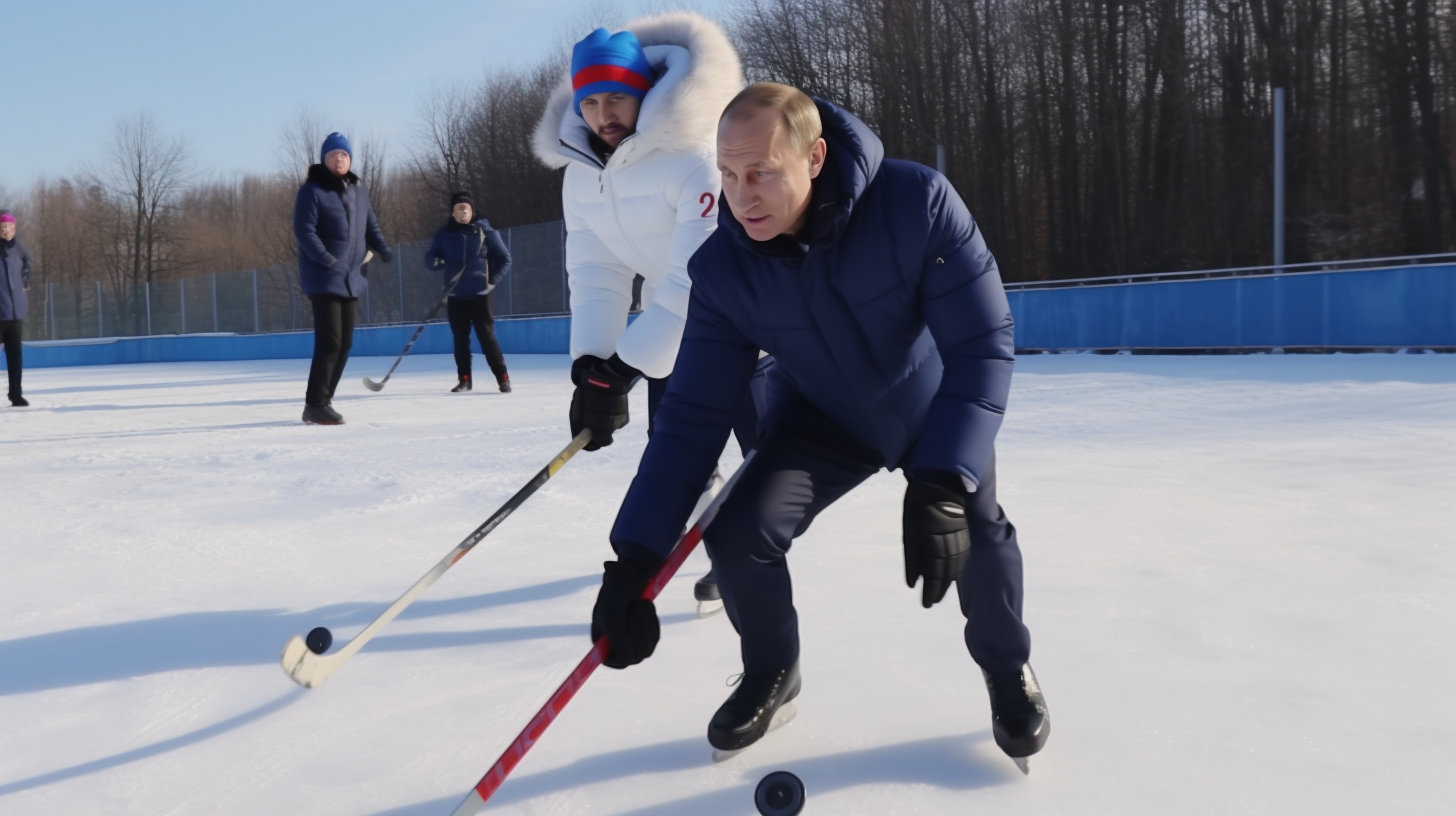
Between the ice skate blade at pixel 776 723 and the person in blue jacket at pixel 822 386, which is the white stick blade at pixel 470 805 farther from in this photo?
the ice skate blade at pixel 776 723

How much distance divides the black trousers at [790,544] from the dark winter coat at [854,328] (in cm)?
8

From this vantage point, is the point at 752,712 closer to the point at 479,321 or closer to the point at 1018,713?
the point at 1018,713

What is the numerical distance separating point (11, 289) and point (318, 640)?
7953 mm

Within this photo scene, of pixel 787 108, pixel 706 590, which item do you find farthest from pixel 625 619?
pixel 706 590

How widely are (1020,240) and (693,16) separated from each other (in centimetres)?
2314

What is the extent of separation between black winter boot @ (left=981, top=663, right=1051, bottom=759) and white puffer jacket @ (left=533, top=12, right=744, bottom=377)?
3.46 feet

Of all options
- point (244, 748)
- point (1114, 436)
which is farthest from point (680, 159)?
point (1114, 436)

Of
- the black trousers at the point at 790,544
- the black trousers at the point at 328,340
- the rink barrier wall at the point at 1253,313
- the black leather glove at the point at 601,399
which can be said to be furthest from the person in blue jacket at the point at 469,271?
the black trousers at the point at 790,544

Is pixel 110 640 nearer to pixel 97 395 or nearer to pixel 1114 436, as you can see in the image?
pixel 1114 436

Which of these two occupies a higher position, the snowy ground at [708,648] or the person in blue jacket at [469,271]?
the person in blue jacket at [469,271]

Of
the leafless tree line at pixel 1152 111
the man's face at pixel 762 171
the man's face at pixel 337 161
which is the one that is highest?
the leafless tree line at pixel 1152 111

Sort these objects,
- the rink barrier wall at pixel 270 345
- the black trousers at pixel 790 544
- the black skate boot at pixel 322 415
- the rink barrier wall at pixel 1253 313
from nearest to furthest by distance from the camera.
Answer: the black trousers at pixel 790 544 → the black skate boot at pixel 322 415 → the rink barrier wall at pixel 1253 313 → the rink barrier wall at pixel 270 345

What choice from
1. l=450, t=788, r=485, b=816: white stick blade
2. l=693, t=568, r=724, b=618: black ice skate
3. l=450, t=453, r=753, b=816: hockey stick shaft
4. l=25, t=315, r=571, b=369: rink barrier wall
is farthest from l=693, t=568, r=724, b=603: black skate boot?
l=25, t=315, r=571, b=369: rink barrier wall

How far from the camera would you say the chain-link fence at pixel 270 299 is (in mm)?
18984
